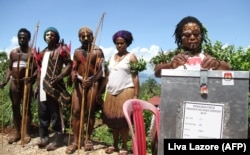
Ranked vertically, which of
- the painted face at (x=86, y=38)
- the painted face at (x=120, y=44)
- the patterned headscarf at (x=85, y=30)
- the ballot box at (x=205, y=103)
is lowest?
the ballot box at (x=205, y=103)

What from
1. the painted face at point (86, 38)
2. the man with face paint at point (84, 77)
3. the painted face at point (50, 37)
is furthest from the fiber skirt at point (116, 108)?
the painted face at point (50, 37)

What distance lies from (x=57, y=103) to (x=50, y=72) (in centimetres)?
50

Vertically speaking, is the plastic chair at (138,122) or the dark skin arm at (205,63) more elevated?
the dark skin arm at (205,63)

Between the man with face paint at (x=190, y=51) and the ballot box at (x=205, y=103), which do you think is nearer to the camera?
the ballot box at (x=205, y=103)

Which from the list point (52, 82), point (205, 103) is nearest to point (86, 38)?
point (52, 82)

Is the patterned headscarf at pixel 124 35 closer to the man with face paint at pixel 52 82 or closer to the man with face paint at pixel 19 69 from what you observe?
the man with face paint at pixel 52 82

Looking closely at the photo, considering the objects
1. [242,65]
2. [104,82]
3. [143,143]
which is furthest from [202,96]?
[104,82]

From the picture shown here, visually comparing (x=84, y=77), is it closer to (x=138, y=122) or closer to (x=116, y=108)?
(x=116, y=108)

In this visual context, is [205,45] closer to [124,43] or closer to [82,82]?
[124,43]

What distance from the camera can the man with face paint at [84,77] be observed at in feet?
15.0

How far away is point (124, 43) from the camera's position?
4.39m

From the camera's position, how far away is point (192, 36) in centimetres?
249

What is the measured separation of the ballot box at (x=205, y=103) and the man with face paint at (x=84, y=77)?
265 cm

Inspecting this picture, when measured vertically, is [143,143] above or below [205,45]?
below
